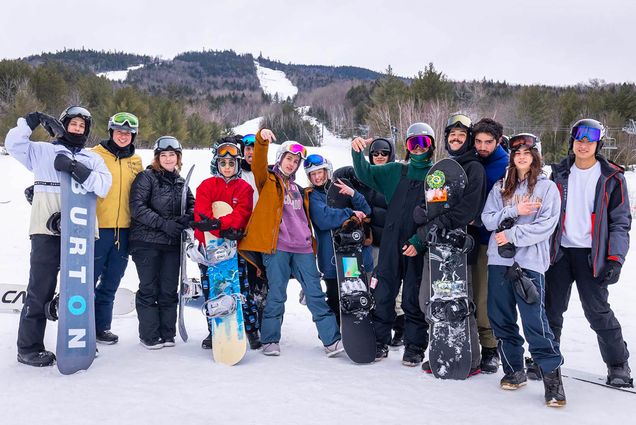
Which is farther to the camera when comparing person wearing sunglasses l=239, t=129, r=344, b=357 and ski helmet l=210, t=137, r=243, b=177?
ski helmet l=210, t=137, r=243, b=177

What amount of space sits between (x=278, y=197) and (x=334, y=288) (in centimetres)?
99

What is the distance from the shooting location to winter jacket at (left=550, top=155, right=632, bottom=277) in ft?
10.6

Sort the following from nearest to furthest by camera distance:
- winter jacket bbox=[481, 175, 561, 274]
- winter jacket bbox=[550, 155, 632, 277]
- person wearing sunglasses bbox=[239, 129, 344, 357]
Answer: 1. winter jacket bbox=[481, 175, 561, 274]
2. winter jacket bbox=[550, 155, 632, 277]
3. person wearing sunglasses bbox=[239, 129, 344, 357]

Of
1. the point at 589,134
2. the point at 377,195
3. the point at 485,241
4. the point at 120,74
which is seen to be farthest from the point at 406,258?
the point at 120,74

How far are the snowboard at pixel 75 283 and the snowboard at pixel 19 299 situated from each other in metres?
1.31

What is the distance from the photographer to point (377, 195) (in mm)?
4508

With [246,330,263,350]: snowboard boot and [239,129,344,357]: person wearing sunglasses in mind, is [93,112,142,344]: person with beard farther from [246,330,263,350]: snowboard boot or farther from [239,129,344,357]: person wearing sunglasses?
[246,330,263,350]: snowboard boot

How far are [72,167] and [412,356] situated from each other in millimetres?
2962

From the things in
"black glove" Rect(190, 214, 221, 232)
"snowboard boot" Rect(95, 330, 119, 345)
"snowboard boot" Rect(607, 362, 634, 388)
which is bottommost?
"snowboard boot" Rect(95, 330, 119, 345)

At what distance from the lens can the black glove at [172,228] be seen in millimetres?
3826

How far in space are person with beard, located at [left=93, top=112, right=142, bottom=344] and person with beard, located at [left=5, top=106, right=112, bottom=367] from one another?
361 millimetres

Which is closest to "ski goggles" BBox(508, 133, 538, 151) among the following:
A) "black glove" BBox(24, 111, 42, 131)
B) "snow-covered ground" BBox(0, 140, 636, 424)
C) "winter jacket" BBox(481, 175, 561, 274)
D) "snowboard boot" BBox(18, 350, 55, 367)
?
"winter jacket" BBox(481, 175, 561, 274)

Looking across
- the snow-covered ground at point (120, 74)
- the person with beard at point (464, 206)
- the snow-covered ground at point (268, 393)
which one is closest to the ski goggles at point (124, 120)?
the snow-covered ground at point (268, 393)

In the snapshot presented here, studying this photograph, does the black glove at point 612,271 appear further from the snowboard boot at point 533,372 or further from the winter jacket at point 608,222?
the snowboard boot at point 533,372
